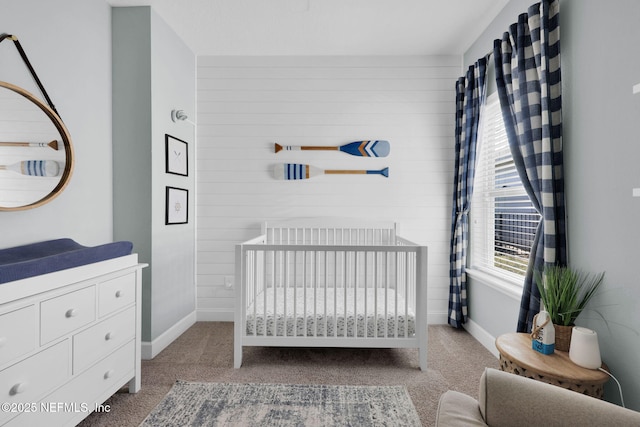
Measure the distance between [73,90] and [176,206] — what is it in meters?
1.04

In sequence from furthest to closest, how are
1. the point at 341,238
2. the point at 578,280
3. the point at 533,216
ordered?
1. the point at 341,238
2. the point at 533,216
3. the point at 578,280

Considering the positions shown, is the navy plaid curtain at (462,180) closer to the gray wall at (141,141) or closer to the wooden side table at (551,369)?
the wooden side table at (551,369)

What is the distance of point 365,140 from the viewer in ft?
9.93

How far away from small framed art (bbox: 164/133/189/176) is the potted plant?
8.57 feet

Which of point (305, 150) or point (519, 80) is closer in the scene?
point (519, 80)

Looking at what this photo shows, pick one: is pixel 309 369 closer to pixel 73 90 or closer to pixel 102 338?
pixel 102 338

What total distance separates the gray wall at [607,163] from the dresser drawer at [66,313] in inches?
92.5

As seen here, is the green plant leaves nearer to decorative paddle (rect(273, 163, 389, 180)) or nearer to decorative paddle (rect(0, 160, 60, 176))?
decorative paddle (rect(273, 163, 389, 180))

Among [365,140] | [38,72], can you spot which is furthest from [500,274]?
[38,72]

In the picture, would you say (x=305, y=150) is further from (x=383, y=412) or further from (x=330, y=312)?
(x=383, y=412)

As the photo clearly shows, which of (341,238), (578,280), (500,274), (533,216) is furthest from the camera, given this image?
(341,238)

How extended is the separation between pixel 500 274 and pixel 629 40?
161 centimetres

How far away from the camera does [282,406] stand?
1.73 meters

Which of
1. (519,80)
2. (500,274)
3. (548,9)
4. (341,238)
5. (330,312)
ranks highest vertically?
(548,9)
